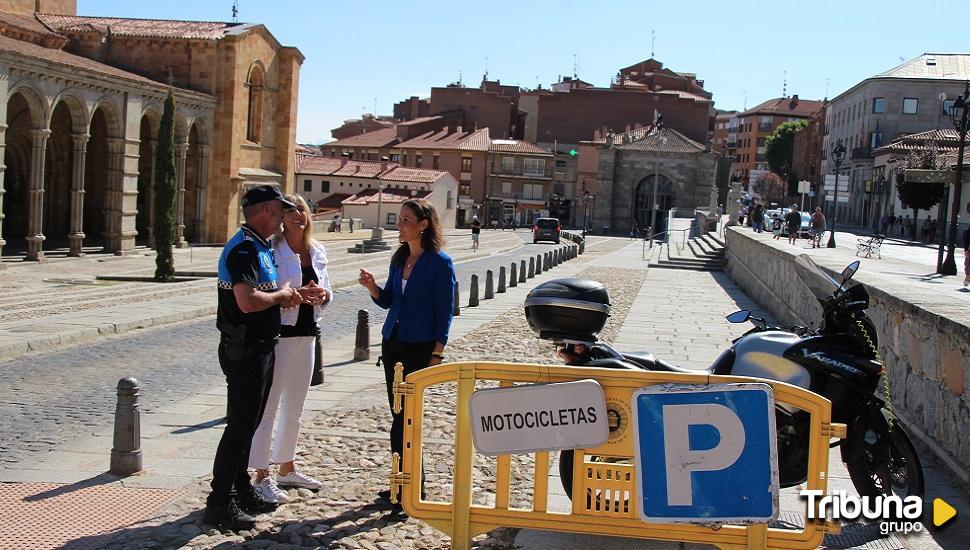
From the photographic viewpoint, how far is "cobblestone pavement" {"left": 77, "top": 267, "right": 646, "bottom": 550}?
5238mm

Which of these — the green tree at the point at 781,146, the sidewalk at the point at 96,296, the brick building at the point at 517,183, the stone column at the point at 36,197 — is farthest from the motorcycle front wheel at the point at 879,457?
the green tree at the point at 781,146

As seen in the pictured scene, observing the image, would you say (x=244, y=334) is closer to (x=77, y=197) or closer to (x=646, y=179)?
(x=77, y=197)

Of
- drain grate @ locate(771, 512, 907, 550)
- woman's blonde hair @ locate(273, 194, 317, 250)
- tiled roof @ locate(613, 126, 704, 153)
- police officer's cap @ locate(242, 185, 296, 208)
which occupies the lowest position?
drain grate @ locate(771, 512, 907, 550)

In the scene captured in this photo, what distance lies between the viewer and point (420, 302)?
236 inches

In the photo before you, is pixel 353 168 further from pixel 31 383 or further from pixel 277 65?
pixel 31 383

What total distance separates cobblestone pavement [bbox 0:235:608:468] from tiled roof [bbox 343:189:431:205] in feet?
163

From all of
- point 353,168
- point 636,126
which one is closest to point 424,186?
point 353,168

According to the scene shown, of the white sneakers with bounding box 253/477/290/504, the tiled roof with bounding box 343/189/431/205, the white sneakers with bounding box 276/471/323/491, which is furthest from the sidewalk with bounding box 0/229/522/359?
the tiled roof with bounding box 343/189/431/205

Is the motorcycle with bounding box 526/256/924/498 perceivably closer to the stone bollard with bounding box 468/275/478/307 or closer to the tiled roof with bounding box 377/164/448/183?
the stone bollard with bounding box 468/275/478/307

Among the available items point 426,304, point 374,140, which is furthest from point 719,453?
point 374,140

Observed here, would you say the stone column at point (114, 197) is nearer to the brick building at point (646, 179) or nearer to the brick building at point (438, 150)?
the brick building at point (438, 150)

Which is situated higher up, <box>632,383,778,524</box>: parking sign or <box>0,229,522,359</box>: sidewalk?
<box>632,383,778,524</box>: parking sign

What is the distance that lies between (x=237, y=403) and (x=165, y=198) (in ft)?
81.8

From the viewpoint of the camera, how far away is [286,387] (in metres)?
6.05
